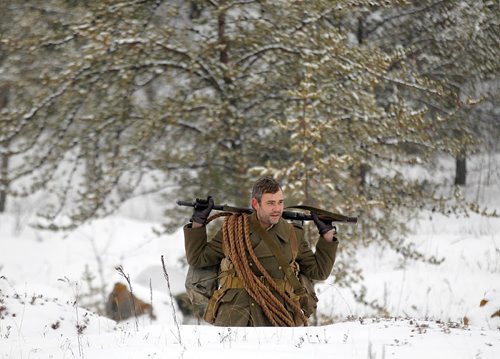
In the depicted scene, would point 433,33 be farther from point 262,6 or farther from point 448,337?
point 448,337

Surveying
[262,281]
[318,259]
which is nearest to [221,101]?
[318,259]

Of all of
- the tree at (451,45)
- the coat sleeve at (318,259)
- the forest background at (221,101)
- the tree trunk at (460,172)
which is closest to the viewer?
the coat sleeve at (318,259)

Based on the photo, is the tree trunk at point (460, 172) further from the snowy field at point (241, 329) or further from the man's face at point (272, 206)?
the man's face at point (272, 206)

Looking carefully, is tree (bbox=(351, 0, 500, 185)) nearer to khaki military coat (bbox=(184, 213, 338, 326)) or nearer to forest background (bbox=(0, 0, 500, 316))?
forest background (bbox=(0, 0, 500, 316))

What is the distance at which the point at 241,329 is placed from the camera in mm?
3904

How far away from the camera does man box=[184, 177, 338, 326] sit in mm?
4172

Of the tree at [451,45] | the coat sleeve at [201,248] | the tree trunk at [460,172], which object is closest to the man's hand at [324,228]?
the coat sleeve at [201,248]

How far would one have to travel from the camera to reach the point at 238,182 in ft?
27.6

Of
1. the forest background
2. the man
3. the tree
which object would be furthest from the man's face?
the tree

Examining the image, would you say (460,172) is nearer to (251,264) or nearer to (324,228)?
(324,228)

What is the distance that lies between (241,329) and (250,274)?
0.43m

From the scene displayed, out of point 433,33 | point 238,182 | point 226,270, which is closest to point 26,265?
point 238,182

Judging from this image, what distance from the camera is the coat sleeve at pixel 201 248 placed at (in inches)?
166

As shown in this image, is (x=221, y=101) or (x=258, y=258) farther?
(x=221, y=101)
